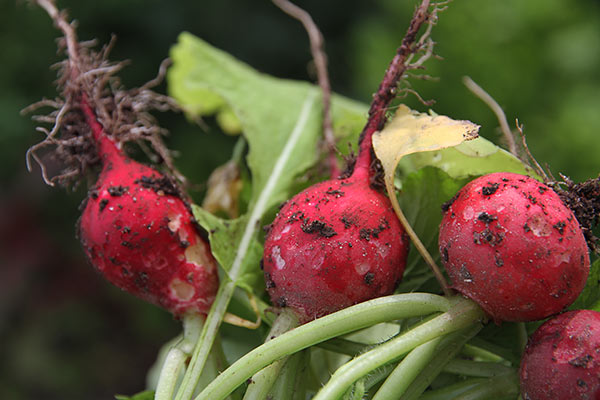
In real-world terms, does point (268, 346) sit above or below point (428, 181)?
below

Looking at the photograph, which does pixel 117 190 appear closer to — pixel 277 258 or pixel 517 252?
pixel 277 258

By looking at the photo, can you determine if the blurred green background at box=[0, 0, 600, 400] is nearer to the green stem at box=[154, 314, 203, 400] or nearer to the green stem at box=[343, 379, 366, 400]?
the green stem at box=[154, 314, 203, 400]

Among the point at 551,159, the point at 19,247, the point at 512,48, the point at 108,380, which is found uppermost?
the point at 512,48

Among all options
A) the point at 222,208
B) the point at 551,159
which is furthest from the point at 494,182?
the point at 551,159

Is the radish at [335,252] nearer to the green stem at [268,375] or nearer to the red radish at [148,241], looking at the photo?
the green stem at [268,375]

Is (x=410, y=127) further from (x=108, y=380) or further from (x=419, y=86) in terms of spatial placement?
(x=108, y=380)

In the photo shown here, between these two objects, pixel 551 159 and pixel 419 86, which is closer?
pixel 551 159

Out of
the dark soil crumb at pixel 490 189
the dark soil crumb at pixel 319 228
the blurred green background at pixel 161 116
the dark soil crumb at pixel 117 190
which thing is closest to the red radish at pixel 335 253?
the dark soil crumb at pixel 319 228
